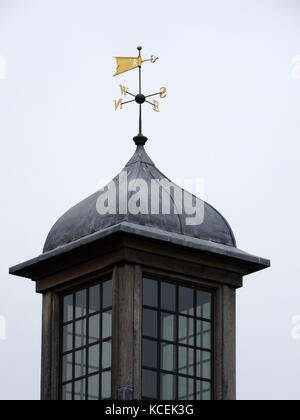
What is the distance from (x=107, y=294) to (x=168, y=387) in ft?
5.88

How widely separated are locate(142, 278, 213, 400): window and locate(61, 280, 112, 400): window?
24.2 inches

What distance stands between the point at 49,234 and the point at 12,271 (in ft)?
2.84

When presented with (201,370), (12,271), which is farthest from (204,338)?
(12,271)

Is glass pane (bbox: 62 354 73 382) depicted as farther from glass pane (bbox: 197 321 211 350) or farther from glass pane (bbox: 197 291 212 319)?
glass pane (bbox: 197 291 212 319)

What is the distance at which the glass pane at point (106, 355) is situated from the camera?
44031 mm

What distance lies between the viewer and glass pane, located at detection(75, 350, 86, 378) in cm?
4462

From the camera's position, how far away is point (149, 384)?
43969 millimetres

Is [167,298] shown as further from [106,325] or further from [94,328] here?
[94,328]

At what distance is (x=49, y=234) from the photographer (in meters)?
45.8

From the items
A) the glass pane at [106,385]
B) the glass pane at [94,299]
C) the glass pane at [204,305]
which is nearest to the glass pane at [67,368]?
the glass pane at [94,299]

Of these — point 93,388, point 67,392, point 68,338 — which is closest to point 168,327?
point 93,388

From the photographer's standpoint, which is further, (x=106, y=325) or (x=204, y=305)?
(x=204, y=305)

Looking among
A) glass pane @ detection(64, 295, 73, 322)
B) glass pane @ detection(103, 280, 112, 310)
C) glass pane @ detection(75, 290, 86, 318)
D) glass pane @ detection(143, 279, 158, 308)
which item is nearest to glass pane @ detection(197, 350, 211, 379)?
glass pane @ detection(143, 279, 158, 308)
